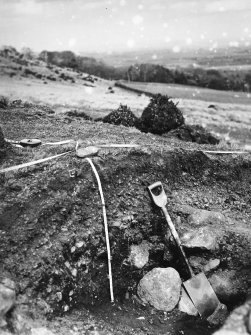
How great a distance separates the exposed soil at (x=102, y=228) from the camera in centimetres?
443

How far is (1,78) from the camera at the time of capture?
25.2m

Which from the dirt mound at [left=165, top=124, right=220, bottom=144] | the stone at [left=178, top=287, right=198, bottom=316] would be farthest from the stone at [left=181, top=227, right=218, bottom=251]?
the dirt mound at [left=165, top=124, right=220, bottom=144]

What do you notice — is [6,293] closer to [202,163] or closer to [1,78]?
[202,163]

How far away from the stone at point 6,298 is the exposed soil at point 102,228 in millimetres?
247

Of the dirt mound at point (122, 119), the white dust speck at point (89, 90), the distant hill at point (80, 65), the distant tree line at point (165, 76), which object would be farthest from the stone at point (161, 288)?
the distant hill at point (80, 65)

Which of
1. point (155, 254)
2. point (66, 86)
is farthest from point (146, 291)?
point (66, 86)

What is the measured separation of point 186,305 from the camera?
4.99 meters

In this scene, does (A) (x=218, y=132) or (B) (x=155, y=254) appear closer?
(B) (x=155, y=254)

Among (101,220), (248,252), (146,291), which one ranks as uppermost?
(101,220)

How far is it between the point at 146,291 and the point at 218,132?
12.2 m

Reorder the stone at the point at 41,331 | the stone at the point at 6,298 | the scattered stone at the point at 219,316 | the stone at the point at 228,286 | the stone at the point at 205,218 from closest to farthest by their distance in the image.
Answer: the stone at the point at 6,298
the stone at the point at 41,331
the scattered stone at the point at 219,316
the stone at the point at 228,286
the stone at the point at 205,218

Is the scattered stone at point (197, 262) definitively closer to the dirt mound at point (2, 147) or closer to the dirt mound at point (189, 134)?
the dirt mound at point (2, 147)

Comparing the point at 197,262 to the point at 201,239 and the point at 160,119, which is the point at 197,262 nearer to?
the point at 201,239

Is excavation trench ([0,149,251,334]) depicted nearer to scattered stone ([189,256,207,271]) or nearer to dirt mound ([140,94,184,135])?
scattered stone ([189,256,207,271])
